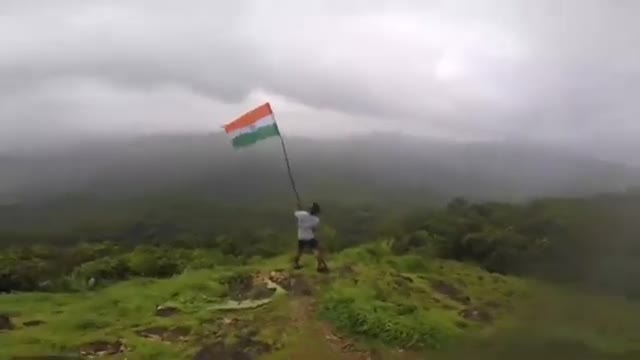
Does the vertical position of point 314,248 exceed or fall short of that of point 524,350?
it exceeds it

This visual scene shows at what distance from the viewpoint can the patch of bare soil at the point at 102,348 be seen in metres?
15.4

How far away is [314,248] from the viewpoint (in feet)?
64.1

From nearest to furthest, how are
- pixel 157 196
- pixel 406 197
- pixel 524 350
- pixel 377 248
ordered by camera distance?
1. pixel 524 350
2. pixel 377 248
3. pixel 406 197
4. pixel 157 196

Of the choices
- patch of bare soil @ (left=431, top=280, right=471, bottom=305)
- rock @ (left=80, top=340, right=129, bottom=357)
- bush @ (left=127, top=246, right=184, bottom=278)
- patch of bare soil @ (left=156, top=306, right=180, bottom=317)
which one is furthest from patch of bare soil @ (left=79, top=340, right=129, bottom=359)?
bush @ (left=127, top=246, right=184, bottom=278)

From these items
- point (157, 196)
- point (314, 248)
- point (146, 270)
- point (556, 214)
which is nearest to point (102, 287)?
point (146, 270)

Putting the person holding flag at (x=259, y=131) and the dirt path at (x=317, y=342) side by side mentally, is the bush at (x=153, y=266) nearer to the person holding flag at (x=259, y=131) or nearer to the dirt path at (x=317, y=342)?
the person holding flag at (x=259, y=131)

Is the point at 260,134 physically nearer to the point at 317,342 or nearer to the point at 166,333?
the point at 166,333

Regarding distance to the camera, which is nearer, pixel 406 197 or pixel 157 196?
pixel 406 197

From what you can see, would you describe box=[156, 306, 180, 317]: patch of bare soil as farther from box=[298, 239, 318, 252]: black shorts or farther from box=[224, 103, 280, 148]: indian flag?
box=[224, 103, 280, 148]: indian flag

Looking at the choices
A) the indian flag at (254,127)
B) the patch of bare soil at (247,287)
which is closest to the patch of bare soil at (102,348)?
the patch of bare soil at (247,287)

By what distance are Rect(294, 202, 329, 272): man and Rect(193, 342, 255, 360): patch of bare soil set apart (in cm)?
415

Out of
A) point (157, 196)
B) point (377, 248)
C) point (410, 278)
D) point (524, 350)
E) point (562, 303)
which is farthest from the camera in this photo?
point (157, 196)

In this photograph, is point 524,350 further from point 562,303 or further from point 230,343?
point 230,343

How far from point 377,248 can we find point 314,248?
655cm
